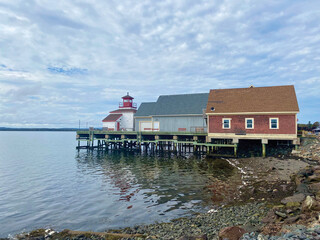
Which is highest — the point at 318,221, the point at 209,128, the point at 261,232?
the point at 209,128

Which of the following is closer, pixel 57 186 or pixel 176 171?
pixel 57 186


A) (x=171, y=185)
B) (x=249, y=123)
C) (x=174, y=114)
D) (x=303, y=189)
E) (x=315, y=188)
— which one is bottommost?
(x=171, y=185)

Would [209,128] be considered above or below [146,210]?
above

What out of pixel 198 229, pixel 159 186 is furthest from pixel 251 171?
pixel 198 229

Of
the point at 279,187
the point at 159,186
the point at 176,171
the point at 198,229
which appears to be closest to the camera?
the point at 198,229

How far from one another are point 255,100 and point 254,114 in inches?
82.1

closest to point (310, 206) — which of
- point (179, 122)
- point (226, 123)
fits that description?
point (226, 123)

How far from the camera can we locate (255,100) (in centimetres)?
2670

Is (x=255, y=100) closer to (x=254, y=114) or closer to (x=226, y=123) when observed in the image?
(x=254, y=114)

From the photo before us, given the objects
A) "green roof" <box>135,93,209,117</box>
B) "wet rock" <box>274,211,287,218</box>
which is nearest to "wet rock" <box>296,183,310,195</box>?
"wet rock" <box>274,211,287,218</box>

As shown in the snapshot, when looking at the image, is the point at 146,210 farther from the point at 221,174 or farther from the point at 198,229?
the point at 221,174

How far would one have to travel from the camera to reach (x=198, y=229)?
8.53m

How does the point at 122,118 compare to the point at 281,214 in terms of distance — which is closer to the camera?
the point at 281,214

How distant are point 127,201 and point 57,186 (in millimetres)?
7846
